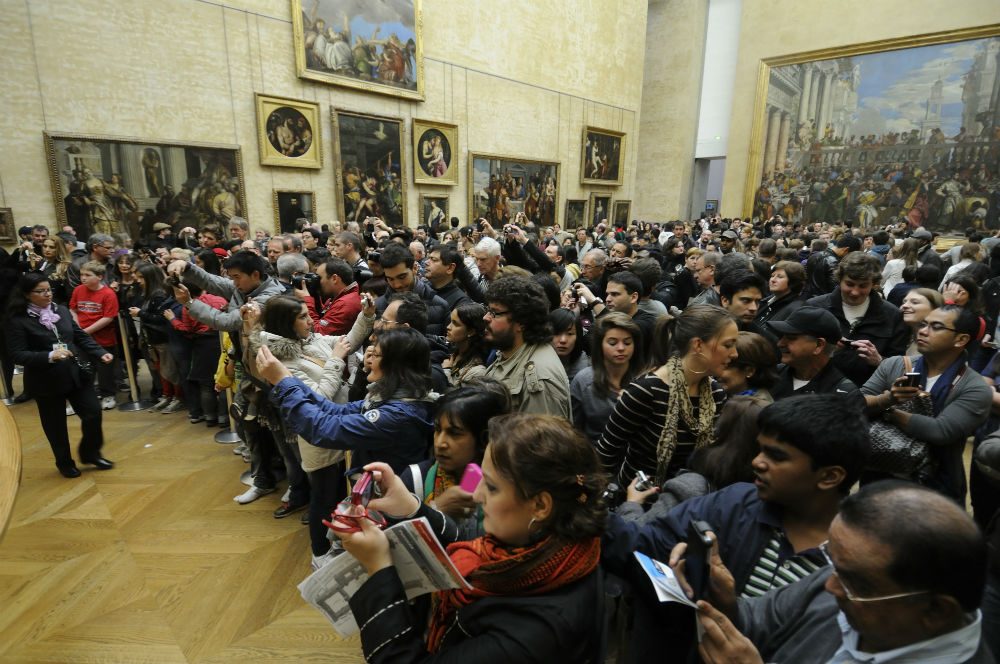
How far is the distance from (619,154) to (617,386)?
66.2 feet

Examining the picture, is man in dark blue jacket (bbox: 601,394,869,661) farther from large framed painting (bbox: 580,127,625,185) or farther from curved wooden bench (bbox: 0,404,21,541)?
large framed painting (bbox: 580,127,625,185)

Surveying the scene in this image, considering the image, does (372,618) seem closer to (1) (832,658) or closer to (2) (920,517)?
(1) (832,658)

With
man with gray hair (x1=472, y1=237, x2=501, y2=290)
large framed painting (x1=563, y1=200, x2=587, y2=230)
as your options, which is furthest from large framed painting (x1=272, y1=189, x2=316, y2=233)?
large framed painting (x1=563, y1=200, x2=587, y2=230)

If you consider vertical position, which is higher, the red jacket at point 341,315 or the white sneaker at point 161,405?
the red jacket at point 341,315

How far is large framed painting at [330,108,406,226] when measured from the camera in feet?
41.7

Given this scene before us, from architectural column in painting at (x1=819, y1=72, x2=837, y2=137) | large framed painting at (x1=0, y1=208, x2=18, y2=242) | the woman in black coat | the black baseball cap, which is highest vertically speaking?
architectural column in painting at (x1=819, y1=72, x2=837, y2=137)

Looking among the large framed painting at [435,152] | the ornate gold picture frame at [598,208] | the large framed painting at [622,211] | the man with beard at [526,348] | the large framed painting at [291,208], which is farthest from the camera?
the large framed painting at [622,211]

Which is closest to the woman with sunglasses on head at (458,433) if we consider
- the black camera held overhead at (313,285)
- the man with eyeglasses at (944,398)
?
the man with eyeglasses at (944,398)

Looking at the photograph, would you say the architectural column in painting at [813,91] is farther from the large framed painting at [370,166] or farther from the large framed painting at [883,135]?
the large framed painting at [370,166]

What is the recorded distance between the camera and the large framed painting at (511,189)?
15.9 meters

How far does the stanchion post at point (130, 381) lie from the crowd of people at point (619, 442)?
2.69ft

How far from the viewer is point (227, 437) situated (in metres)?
5.33

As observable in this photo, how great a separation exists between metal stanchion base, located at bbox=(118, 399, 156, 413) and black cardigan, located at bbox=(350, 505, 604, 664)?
634 centimetres

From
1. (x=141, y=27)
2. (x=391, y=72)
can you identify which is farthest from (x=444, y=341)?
(x=391, y=72)
